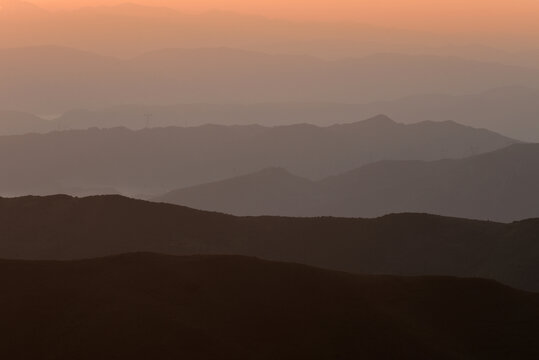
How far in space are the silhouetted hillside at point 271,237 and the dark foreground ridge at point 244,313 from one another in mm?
37533

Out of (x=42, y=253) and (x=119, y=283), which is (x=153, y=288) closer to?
(x=119, y=283)

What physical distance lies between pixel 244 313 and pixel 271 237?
2004 inches

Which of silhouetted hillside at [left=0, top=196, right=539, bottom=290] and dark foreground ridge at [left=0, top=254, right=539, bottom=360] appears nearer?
dark foreground ridge at [left=0, top=254, right=539, bottom=360]

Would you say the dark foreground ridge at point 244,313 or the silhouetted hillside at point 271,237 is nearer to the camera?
the dark foreground ridge at point 244,313

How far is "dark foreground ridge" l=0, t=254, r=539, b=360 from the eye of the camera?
3494 centimetres

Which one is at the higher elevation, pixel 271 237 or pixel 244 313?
pixel 271 237

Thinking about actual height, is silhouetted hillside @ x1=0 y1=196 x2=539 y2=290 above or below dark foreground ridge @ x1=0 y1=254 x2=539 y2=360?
above

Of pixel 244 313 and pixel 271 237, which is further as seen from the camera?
pixel 271 237

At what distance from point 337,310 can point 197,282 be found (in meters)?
6.81

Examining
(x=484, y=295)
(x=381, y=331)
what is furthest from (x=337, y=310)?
(x=484, y=295)

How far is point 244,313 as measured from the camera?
130ft

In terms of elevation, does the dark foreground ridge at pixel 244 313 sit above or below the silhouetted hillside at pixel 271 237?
below

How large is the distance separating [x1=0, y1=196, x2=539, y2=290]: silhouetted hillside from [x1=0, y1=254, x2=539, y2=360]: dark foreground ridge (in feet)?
123

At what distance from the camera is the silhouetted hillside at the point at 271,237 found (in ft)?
279
